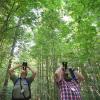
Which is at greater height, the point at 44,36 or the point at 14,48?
the point at 44,36

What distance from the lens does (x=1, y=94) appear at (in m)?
9.89

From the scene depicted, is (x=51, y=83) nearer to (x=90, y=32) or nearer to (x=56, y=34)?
(x=56, y=34)

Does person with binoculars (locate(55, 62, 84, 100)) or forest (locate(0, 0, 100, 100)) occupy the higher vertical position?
forest (locate(0, 0, 100, 100))

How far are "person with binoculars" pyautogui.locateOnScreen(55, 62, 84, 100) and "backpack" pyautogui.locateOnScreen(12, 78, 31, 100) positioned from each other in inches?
24.0

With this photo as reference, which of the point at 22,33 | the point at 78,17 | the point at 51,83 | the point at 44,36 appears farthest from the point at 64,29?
the point at 51,83

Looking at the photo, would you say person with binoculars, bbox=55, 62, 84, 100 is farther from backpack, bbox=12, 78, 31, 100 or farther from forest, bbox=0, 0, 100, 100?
forest, bbox=0, 0, 100, 100

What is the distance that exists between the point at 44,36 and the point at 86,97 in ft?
16.9

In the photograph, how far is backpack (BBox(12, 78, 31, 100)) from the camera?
354 centimetres

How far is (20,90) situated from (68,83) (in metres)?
0.84

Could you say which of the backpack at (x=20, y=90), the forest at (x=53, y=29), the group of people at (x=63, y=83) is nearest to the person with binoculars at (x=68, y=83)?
the group of people at (x=63, y=83)

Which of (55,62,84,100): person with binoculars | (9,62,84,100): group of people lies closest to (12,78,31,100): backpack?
(9,62,84,100): group of people

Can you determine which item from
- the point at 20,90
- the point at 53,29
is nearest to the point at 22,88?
the point at 20,90

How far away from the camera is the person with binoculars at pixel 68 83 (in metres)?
3.03

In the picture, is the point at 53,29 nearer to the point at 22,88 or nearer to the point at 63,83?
the point at 22,88
